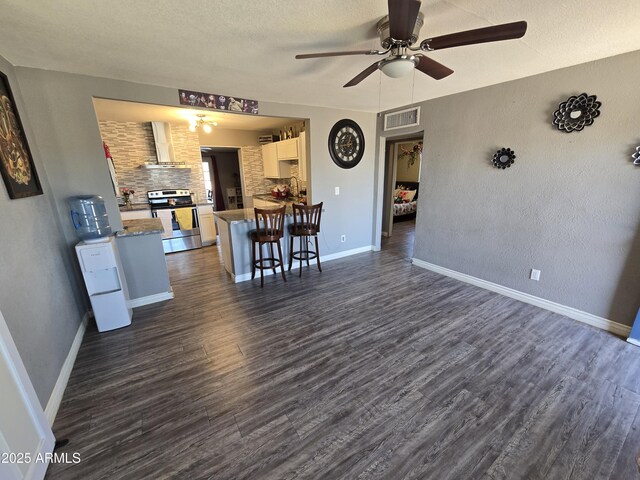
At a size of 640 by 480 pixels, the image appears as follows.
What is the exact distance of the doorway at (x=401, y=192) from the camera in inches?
204

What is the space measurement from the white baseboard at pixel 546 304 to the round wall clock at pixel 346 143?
2.15 metres

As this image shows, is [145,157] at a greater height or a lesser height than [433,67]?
lesser

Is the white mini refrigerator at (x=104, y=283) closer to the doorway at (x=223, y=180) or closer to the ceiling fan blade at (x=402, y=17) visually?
the ceiling fan blade at (x=402, y=17)

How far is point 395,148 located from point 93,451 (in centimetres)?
545

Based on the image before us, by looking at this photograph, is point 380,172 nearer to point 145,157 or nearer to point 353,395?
point 353,395

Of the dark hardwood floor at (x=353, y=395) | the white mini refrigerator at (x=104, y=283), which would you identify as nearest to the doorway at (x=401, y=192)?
the dark hardwood floor at (x=353, y=395)

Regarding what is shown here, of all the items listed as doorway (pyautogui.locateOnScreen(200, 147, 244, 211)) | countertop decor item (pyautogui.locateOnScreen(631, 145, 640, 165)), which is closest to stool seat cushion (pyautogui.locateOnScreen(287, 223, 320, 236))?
countertop decor item (pyautogui.locateOnScreen(631, 145, 640, 165))

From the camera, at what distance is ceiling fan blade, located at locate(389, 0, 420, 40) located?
3.85ft

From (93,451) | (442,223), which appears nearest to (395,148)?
(442,223)

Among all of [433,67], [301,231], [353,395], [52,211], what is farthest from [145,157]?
[353,395]

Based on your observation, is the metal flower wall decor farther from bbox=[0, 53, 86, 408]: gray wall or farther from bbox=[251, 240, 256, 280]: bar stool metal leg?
bbox=[0, 53, 86, 408]: gray wall

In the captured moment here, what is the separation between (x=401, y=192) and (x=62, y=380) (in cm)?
744

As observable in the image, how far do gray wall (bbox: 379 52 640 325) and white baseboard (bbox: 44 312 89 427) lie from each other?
4141 mm

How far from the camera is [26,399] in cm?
127
